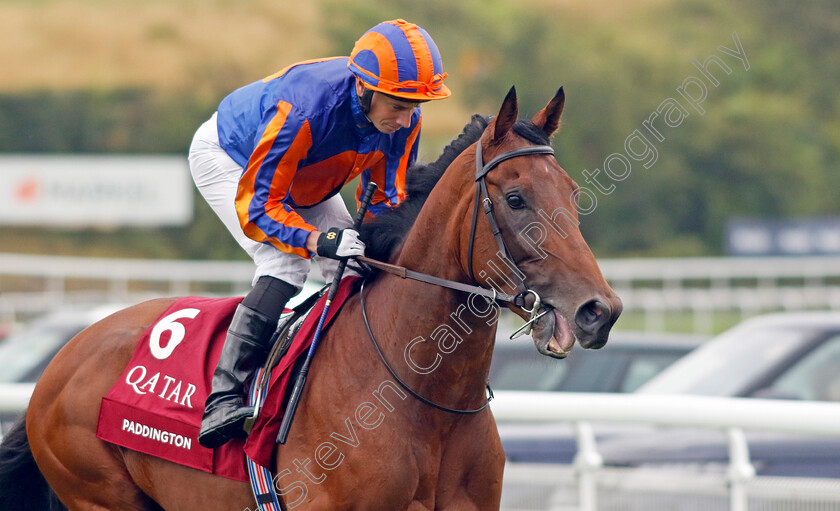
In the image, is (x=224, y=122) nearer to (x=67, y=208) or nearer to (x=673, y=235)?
(x=673, y=235)

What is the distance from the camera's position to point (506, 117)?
2.93 metres

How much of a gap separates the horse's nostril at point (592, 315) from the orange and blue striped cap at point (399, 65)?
2.81 ft

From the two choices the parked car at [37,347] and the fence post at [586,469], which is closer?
the fence post at [586,469]

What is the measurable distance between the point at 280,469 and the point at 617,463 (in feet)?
7.47

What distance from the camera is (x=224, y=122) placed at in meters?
3.66

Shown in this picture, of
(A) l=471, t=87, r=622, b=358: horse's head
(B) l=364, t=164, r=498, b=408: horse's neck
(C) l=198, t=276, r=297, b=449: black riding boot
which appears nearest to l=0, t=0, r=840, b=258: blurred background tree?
(C) l=198, t=276, r=297, b=449: black riding boot

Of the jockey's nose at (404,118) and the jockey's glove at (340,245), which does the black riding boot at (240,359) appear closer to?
the jockey's glove at (340,245)

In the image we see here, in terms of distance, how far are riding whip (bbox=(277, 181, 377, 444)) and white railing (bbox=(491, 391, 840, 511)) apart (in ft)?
5.12

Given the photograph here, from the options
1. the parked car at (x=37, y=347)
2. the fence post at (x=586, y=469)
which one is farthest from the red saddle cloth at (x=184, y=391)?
the parked car at (x=37, y=347)

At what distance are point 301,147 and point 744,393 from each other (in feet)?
10.1

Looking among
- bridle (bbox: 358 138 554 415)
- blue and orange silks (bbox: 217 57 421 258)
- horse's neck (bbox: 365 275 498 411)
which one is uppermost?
blue and orange silks (bbox: 217 57 421 258)

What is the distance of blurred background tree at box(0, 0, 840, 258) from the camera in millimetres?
27172

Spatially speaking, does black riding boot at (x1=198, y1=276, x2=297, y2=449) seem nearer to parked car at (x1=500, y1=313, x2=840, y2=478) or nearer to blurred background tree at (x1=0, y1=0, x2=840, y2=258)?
parked car at (x1=500, y1=313, x2=840, y2=478)

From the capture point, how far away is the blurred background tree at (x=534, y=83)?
1070 inches
